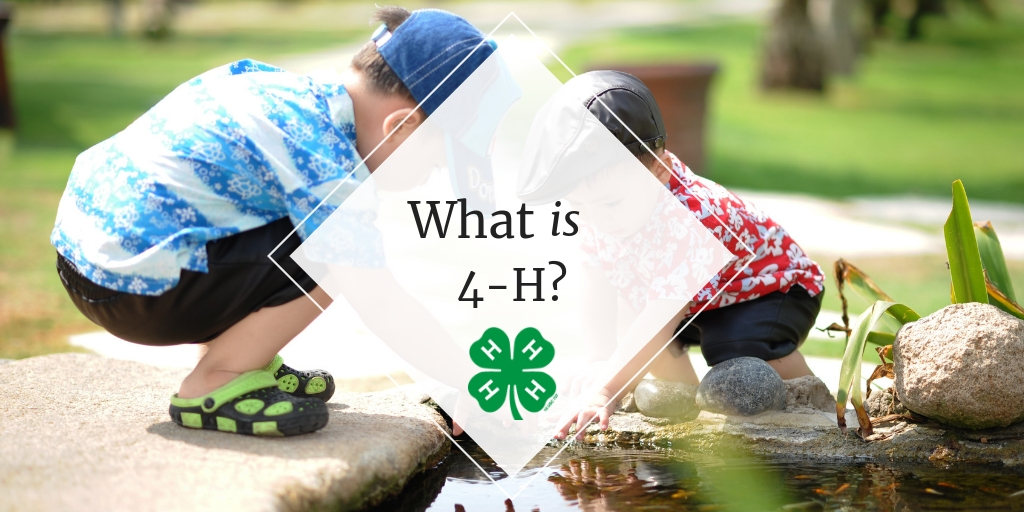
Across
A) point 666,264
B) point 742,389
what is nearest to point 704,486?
point 742,389

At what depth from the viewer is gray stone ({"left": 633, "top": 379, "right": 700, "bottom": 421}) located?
8.43 feet

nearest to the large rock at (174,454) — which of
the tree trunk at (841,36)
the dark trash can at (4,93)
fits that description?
the dark trash can at (4,93)

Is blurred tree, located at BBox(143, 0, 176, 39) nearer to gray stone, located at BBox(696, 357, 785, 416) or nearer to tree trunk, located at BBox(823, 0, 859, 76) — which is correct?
tree trunk, located at BBox(823, 0, 859, 76)

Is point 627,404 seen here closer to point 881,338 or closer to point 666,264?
point 666,264

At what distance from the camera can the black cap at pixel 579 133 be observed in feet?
7.74

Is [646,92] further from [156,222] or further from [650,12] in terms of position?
[650,12]

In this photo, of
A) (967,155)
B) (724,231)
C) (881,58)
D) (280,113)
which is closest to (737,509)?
(724,231)

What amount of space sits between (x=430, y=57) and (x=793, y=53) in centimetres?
1285

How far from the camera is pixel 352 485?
201cm

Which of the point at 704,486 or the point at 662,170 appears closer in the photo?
the point at 704,486

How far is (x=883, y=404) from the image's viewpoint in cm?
259

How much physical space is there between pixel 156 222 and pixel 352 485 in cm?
73

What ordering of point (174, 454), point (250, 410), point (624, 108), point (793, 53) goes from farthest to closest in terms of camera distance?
point (793, 53) < point (624, 108) < point (250, 410) < point (174, 454)

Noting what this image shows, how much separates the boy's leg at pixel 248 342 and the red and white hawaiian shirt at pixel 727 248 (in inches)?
33.5
